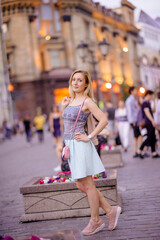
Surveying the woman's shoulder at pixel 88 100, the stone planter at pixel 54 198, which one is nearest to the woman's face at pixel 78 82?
the woman's shoulder at pixel 88 100

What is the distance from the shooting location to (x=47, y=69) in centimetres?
4328

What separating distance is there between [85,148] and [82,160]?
135mm

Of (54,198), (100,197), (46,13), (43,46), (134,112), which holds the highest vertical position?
(46,13)

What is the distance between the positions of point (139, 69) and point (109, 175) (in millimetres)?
52043

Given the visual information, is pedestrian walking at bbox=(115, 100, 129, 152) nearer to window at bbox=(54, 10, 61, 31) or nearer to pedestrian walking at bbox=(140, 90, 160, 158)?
pedestrian walking at bbox=(140, 90, 160, 158)

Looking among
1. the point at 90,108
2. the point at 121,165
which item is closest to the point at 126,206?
the point at 90,108

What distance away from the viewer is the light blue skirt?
14.5 feet

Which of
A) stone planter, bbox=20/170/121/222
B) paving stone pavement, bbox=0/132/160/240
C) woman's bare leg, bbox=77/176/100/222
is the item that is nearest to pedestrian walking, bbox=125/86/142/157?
paving stone pavement, bbox=0/132/160/240

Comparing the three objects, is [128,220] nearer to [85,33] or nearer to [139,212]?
[139,212]

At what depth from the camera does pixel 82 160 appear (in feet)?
14.5

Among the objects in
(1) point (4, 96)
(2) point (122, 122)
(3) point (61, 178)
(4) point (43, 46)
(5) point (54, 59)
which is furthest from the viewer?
(5) point (54, 59)

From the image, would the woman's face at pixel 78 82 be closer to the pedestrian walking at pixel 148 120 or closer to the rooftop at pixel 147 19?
the rooftop at pixel 147 19

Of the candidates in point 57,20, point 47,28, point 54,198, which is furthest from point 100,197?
point 57,20

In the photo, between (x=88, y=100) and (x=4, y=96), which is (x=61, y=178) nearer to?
(x=88, y=100)
